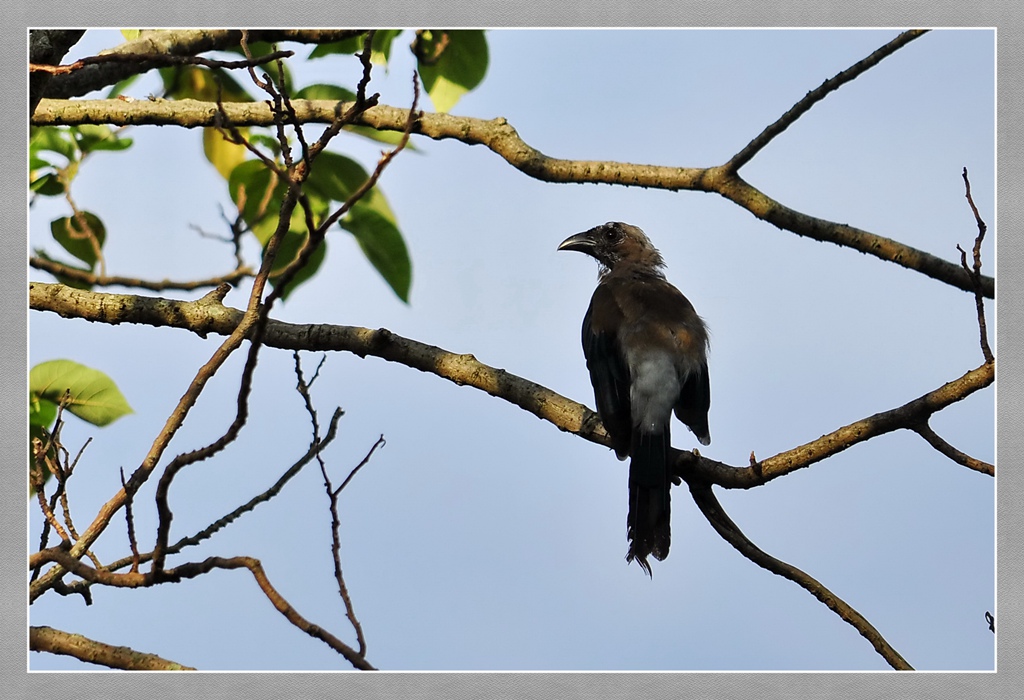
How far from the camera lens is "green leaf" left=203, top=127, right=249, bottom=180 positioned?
4762 millimetres

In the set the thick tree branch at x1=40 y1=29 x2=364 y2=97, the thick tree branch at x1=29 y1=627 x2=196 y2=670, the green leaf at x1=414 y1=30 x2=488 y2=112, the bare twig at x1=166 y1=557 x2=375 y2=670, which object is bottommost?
the thick tree branch at x1=29 y1=627 x2=196 y2=670

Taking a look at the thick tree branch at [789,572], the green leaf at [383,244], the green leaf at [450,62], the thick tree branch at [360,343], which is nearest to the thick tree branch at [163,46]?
the green leaf at [450,62]

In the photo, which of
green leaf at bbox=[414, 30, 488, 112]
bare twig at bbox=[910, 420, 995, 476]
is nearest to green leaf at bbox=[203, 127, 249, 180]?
green leaf at bbox=[414, 30, 488, 112]

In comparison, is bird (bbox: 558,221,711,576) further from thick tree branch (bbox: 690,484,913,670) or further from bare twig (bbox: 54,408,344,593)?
bare twig (bbox: 54,408,344,593)

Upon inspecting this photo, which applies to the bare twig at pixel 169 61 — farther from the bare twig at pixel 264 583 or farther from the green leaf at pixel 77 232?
the bare twig at pixel 264 583

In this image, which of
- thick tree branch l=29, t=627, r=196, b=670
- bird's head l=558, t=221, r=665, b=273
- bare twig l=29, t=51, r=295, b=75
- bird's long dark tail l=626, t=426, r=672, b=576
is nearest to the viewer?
thick tree branch l=29, t=627, r=196, b=670

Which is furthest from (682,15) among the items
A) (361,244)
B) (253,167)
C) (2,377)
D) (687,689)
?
(2,377)

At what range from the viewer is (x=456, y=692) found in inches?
132

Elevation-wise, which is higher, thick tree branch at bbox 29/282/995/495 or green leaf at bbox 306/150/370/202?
green leaf at bbox 306/150/370/202

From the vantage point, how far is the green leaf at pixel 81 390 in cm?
385

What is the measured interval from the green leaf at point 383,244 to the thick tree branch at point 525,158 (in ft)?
1.54

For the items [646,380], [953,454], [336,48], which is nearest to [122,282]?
[336,48]

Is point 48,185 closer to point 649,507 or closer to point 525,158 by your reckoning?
point 525,158

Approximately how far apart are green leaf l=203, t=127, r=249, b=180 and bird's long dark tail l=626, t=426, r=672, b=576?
8.01ft
